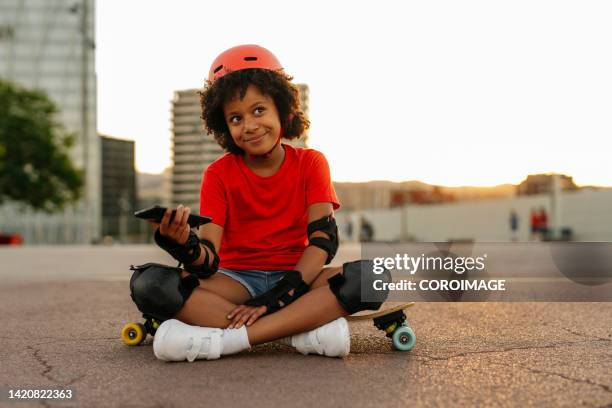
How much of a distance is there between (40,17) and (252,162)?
62291 mm

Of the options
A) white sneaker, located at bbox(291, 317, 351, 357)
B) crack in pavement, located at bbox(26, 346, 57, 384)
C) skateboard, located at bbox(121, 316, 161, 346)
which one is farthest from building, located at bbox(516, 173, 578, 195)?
crack in pavement, located at bbox(26, 346, 57, 384)

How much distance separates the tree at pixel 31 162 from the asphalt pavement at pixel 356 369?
1486 inches

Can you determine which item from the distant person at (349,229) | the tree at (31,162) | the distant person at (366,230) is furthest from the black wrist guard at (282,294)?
the tree at (31,162)

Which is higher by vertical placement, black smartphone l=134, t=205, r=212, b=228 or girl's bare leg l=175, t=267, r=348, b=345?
black smartphone l=134, t=205, r=212, b=228

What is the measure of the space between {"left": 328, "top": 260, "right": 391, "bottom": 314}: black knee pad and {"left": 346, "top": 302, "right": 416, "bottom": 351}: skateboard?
17cm

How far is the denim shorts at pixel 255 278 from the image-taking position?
3223 millimetres

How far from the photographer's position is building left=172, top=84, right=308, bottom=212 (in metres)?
7.99

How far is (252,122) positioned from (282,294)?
0.80 metres

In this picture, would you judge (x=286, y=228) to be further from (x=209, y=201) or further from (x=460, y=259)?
(x=460, y=259)

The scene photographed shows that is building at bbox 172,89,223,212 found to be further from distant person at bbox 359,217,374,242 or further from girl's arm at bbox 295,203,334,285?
distant person at bbox 359,217,374,242

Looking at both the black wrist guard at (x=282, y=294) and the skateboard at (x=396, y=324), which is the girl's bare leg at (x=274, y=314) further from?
the skateboard at (x=396, y=324)

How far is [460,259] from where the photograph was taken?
12.9 ft

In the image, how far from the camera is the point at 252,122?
323 cm

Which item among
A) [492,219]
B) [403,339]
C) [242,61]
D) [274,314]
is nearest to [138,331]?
[274,314]
